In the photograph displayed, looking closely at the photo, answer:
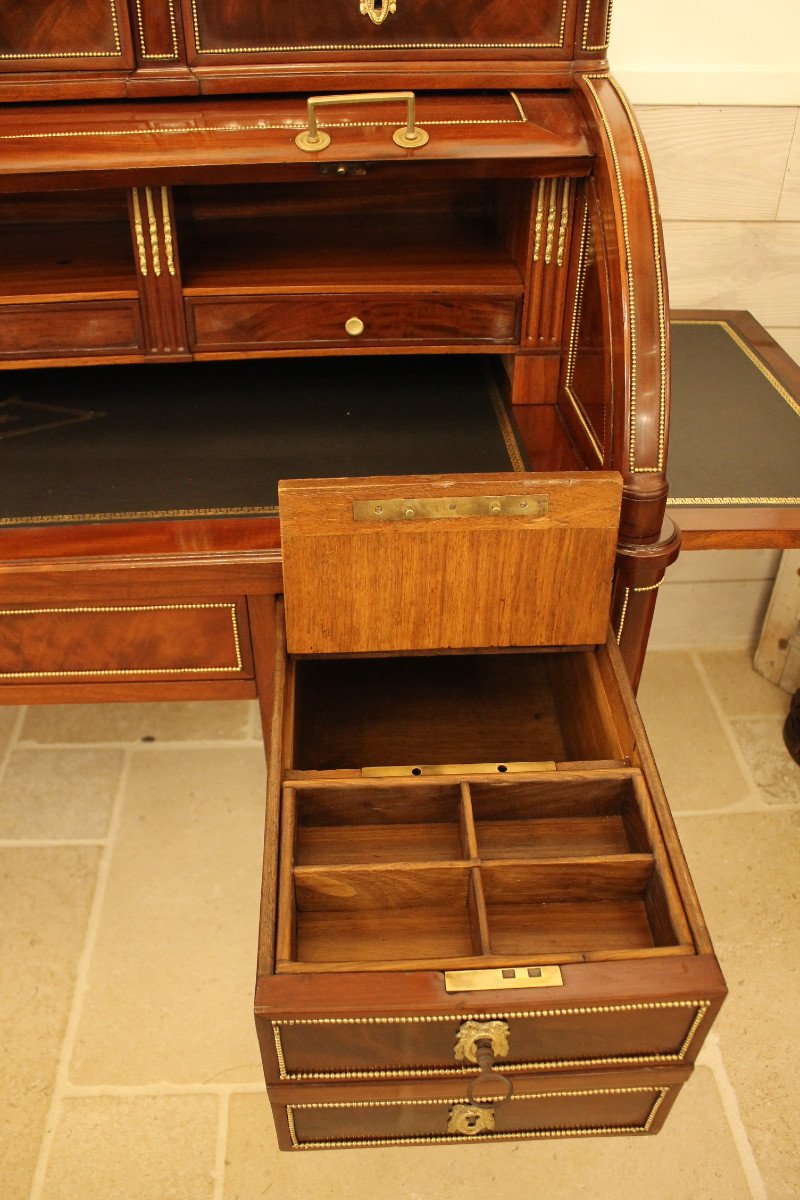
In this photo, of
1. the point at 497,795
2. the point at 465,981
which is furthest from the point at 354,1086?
the point at 497,795

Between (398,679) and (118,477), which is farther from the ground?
(118,477)

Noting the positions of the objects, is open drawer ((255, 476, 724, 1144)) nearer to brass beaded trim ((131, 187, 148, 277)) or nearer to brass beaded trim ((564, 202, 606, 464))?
brass beaded trim ((564, 202, 606, 464))

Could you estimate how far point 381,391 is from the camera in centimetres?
178

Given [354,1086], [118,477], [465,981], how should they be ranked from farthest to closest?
[118,477]
[354,1086]
[465,981]

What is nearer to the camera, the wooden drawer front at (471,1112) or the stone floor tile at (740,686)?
the wooden drawer front at (471,1112)

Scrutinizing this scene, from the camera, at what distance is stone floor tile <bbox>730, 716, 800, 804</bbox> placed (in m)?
2.28

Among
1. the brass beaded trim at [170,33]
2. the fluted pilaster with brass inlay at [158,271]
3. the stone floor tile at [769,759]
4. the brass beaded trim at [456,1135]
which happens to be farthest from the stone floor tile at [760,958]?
the brass beaded trim at [170,33]

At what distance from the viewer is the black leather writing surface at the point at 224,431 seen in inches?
59.6

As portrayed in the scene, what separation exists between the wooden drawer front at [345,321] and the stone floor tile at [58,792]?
43.1 inches

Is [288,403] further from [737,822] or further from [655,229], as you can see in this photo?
[737,822]

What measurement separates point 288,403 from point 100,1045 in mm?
1154

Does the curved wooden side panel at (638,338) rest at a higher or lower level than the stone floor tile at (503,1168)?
higher

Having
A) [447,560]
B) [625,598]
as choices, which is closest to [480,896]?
[447,560]

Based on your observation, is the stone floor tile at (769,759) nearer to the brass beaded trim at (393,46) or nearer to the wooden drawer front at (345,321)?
the wooden drawer front at (345,321)
